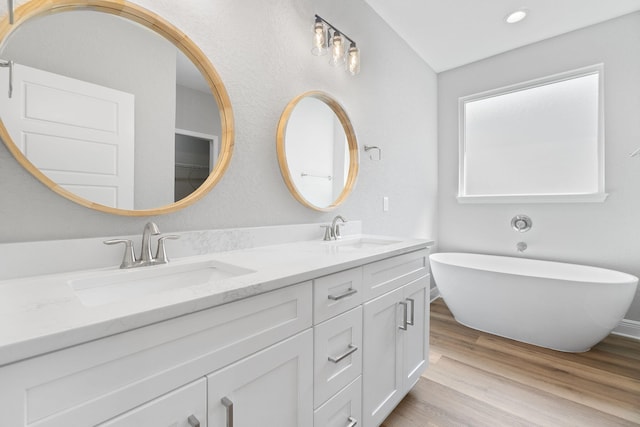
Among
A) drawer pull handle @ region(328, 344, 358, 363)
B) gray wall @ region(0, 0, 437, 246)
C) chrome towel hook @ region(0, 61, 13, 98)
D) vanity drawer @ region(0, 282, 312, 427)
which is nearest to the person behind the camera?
vanity drawer @ region(0, 282, 312, 427)

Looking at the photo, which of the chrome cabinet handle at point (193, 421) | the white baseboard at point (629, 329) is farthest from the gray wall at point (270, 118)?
the white baseboard at point (629, 329)

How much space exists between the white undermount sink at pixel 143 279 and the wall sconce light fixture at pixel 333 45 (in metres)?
1.32

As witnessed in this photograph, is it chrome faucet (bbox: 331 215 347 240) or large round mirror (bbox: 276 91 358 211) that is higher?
large round mirror (bbox: 276 91 358 211)

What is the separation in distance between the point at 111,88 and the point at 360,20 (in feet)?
5.65

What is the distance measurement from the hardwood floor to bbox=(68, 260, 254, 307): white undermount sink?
1.13 meters

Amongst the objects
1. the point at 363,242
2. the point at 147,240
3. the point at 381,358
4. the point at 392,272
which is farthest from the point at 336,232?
the point at 147,240

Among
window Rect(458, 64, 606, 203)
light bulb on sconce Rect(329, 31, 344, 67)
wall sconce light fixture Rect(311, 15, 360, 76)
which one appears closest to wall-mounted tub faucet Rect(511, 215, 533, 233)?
window Rect(458, 64, 606, 203)

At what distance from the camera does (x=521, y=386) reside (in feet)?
5.28

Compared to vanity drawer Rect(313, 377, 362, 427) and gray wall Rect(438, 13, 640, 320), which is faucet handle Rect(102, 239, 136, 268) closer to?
vanity drawer Rect(313, 377, 362, 427)

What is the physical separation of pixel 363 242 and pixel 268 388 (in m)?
1.10

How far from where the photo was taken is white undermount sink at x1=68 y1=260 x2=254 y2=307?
0.78 metres

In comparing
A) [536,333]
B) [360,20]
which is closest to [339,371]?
[536,333]

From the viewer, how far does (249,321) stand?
72cm

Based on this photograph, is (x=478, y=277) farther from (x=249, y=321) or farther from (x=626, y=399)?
(x=249, y=321)
